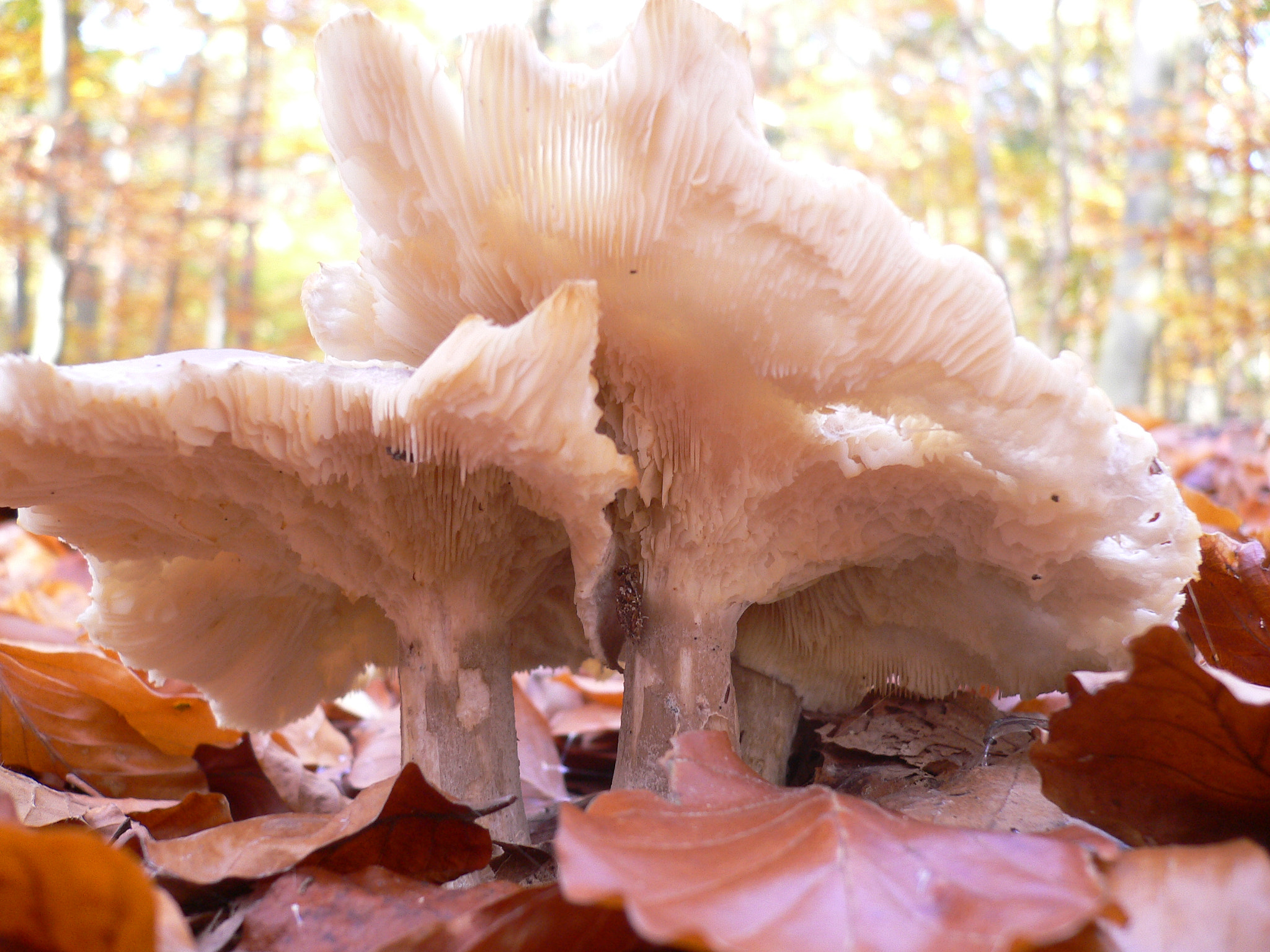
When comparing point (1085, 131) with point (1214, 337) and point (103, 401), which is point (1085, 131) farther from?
point (103, 401)

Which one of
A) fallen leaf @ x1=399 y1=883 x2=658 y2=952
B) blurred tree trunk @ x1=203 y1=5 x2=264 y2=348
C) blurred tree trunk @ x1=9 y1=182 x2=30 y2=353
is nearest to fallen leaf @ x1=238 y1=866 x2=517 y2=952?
fallen leaf @ x1=399 y1=883 x2=658 y2=952

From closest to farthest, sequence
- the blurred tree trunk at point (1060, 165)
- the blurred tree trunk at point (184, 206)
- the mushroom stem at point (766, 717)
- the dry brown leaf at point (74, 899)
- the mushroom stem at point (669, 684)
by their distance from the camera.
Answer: the dry brown leaf at point (74, 899) → the mushroom stem at point (669, 684) → the mushroom stem at point (766, 717) → the blurred tree trunk at point (184, 206) → the blurred tree trunk at point (1060, 165)

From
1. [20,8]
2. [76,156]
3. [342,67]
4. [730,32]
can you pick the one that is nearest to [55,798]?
[342,67]

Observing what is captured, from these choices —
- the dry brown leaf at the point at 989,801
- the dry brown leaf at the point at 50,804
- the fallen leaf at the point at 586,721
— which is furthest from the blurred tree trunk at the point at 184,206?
the dry brown leaf at the point at 989,801

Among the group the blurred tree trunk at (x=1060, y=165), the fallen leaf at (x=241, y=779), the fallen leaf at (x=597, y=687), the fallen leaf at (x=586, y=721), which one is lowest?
the fallen leaf at (x=597, y=687)

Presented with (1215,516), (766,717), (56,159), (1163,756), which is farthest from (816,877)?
(56,159)

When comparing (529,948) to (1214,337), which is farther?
(1214,337)

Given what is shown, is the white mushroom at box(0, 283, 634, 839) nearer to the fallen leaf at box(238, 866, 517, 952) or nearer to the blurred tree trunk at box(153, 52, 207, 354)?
the fallen leaf at box(238, 866, 517, 952)

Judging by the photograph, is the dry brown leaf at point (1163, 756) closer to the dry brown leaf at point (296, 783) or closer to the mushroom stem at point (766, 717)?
the mushroom stem at point (766, 717)
